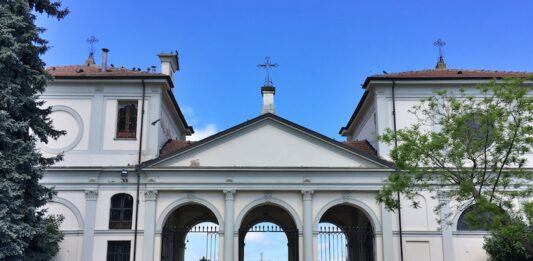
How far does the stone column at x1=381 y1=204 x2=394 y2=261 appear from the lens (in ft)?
82.4

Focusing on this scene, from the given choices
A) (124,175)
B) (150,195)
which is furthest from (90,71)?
(150,195)

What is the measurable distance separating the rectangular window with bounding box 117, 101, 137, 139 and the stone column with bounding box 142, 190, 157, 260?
299cm

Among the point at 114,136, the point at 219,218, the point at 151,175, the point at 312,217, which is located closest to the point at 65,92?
the point at 114,136

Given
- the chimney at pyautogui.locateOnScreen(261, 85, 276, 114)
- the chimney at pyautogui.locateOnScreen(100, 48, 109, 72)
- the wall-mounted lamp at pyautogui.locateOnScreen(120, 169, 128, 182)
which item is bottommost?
the wall-mounted lamp at pyautogui.locateOnScreen(120, 169, 128, 182)

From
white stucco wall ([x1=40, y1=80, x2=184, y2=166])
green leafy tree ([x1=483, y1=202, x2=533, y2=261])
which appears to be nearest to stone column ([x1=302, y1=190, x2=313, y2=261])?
white stucco wall ([x1=40, y1=80, x2=184, y2=166])

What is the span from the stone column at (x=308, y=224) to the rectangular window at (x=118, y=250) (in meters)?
7.61

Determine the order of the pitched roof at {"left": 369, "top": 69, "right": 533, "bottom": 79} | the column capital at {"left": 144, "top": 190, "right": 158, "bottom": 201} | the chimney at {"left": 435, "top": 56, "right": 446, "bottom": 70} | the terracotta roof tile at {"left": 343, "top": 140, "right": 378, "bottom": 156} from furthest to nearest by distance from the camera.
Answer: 1. the chimney at {"left": 435, "top": 56, "right": 446, "bottom": 70}
2. the terracotta roof tile at {"left": 343, "top": 140, "right": 378, "bottom": 156}
3. the pitched roof at {"left": 369, "top": 69, "right": 533, "bottom": 79}
4. the column capital at {"left": 144, "top": 190, "right": 158, "bottom": 201}

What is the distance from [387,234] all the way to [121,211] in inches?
459

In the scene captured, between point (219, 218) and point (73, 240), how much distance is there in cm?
630

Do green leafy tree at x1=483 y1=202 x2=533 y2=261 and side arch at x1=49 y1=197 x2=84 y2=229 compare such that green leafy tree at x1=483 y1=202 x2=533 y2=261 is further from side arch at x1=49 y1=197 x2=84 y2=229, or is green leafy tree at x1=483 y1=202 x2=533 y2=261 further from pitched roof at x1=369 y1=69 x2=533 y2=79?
side arch at x1=49 y1=197 x2=84 y2=229

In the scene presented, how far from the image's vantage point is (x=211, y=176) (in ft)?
85.1

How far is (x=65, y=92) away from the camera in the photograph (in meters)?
27.1

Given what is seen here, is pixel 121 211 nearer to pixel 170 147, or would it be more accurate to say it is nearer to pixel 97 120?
pixel 170 147

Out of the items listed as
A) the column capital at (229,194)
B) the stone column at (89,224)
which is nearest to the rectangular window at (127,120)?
the stone column at (89,224)
